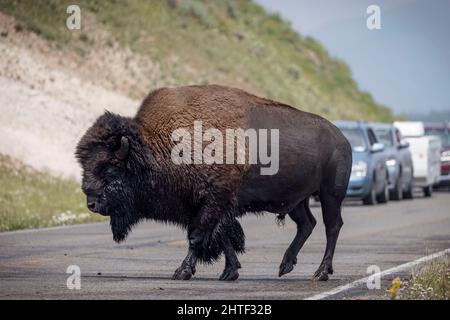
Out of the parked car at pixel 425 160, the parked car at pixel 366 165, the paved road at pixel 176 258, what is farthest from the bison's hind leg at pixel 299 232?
the parked car at pixel 425 160

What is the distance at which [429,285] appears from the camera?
40.3ft

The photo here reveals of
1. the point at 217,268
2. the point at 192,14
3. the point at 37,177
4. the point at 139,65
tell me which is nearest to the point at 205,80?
the point at 139,65

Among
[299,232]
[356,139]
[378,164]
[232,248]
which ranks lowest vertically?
[232,248]

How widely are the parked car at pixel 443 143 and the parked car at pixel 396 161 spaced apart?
6061 millimetres

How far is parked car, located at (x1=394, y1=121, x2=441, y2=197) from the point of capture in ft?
132

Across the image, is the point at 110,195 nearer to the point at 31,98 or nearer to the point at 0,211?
the point at 0,211

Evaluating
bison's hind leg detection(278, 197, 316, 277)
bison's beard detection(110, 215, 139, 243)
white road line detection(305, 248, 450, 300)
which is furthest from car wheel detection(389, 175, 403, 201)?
Answer: bison's beard detection(110, 215, 139, 243)

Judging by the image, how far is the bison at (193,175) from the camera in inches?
554

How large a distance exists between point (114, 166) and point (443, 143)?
33549 mm

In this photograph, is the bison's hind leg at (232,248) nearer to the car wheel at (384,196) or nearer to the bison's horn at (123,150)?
the bison's horn at (123,150)

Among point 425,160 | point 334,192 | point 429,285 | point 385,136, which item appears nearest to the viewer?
point 429,285

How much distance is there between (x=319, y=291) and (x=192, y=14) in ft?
170

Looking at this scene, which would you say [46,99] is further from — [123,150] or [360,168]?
[123,150]

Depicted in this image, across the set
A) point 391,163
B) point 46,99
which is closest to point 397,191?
point 391,163
